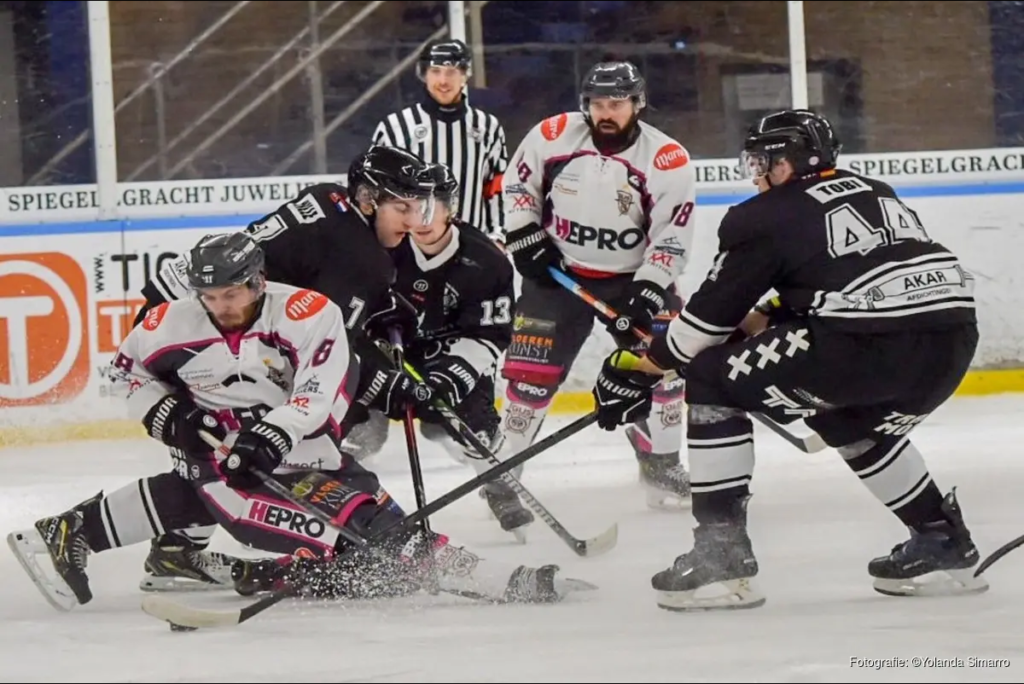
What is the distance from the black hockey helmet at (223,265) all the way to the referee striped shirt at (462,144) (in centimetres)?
211

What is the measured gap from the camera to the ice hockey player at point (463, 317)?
420 centimetres

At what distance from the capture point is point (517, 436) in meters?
4.57

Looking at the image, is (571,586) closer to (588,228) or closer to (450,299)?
→ (450,299)

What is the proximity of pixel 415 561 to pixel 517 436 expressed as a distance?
1230 millimetres

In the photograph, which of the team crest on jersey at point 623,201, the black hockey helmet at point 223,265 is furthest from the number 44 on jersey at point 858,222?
the team crest on jersey at point 623,201

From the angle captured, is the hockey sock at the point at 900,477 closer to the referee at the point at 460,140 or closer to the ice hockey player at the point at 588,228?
the ice hockey player at the point at 588,228

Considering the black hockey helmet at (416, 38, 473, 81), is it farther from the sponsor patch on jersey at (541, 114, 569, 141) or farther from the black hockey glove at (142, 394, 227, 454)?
the black hockey glove at (142, 394, 227, 454)

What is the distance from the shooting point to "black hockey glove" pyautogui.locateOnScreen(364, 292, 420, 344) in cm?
419

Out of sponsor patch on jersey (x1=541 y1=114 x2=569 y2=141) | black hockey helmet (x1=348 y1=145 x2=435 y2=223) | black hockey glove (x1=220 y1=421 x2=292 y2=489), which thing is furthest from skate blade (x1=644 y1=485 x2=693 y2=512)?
black hockey glove (x1=220 y1=421 x2=292 y2=489)

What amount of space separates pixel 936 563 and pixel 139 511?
148 centimetres

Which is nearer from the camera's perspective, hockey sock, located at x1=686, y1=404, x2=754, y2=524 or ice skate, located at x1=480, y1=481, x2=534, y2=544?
hockey sock, located at x1=686, y1=404, x2=754, y2=524

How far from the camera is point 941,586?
11.0 feet

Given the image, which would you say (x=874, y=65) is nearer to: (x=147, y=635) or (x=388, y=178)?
(x=388, y=178)

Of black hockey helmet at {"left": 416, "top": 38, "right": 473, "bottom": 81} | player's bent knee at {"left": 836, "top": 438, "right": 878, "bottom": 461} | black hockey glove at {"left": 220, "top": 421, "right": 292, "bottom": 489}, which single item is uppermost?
black hockey helmet at {"left": 416, "top": 38, "right": 473, "bottom": 81}
